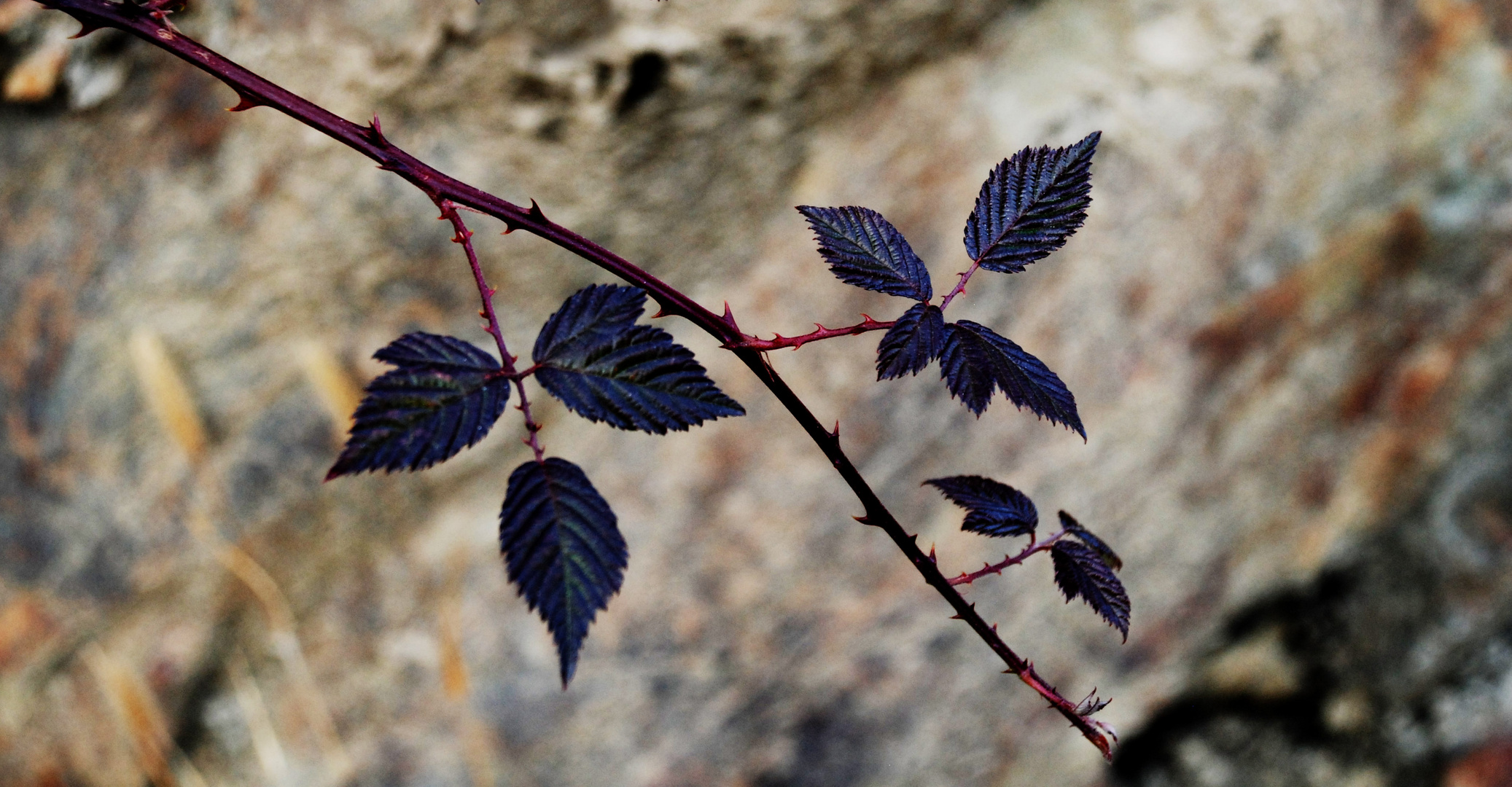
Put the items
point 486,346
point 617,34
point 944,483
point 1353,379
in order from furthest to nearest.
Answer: point 1353,379 → point 486,346 → point 617,34 → point 944,483

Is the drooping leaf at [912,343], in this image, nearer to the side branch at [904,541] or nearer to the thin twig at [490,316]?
the side branch at [904,541]

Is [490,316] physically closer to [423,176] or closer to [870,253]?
[423,176]

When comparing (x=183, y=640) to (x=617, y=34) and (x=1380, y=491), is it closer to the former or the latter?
(x=617, y=34)

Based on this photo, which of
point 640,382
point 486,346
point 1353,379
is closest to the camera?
point 640,382

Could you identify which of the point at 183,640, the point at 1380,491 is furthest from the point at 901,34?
the point at 183,640

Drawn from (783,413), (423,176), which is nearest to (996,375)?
(423,176)

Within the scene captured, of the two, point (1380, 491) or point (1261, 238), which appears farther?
point (1380, 491)

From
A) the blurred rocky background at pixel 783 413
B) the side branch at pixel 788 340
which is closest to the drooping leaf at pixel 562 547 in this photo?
the side branch at pixel 788 340
